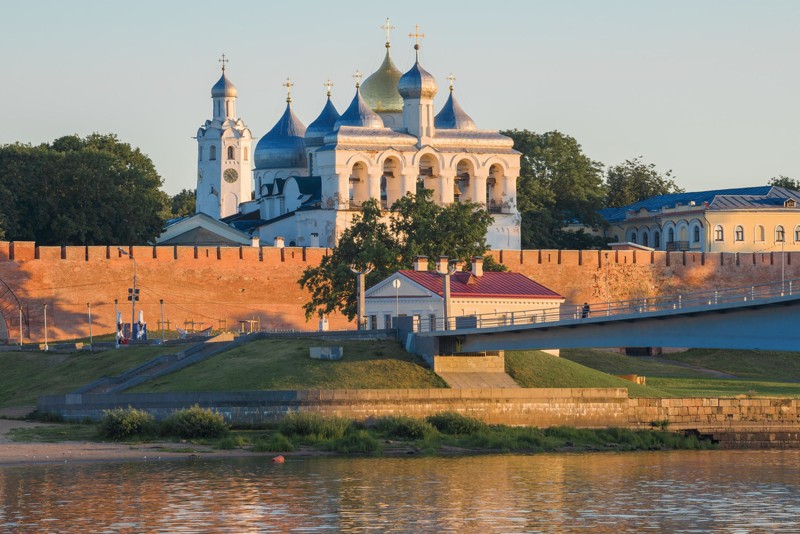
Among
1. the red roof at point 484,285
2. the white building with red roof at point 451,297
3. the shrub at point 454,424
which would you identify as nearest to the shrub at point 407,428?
the shrub at point 454,424

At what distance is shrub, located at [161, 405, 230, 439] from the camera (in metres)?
40.5

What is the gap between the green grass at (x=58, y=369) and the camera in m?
48.3

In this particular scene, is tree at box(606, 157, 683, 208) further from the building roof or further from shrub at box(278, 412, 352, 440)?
shrub at box(278, 412, 352, 440)

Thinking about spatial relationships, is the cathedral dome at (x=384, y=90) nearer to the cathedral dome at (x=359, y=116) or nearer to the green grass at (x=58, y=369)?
the cathedral dome at (x=359, y=116)

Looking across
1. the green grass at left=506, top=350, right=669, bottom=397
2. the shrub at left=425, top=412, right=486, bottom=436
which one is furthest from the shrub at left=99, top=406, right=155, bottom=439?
the green grass at left=506, top=350, right=669, bottom=397

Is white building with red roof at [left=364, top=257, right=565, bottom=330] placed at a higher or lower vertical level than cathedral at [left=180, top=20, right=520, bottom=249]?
lower

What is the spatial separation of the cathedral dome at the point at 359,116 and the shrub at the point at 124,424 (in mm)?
40221

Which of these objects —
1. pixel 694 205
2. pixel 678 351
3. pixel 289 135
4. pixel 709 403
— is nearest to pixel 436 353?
pixel 709 403

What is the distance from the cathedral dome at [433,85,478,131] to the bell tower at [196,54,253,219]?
1653cm

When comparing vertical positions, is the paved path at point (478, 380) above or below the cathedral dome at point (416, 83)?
A: below

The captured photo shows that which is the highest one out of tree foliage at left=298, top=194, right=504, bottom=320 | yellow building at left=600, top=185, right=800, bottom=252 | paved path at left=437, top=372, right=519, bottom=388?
yellow building at left=600, top=185, right=800, bottom=252

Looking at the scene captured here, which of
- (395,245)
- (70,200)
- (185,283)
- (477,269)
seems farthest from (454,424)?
(70,200)

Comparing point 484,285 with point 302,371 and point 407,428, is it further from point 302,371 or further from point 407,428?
point 407,428

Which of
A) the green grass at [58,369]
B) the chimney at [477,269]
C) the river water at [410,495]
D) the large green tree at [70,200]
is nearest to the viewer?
the river water at [410,495]
